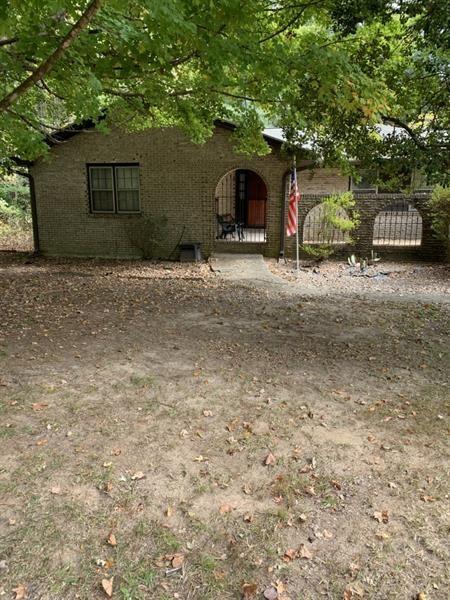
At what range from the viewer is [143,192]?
→ 1483 cm

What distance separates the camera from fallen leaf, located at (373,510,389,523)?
109 inches

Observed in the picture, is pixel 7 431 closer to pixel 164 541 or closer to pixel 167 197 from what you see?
pixel 164 541

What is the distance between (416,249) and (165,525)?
14.2m

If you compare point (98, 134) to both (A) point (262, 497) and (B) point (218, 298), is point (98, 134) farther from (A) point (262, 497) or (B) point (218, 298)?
(A) point (262, 497)

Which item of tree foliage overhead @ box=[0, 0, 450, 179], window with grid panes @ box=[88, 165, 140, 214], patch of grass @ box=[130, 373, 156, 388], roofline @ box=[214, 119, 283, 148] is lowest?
patch of grass @ box=[130, 373, 156, 388]

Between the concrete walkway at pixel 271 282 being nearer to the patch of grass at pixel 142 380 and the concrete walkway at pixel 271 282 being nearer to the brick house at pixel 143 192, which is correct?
the brick house at pixel 143 192

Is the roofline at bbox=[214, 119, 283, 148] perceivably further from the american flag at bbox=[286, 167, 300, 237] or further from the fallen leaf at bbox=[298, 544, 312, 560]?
the fallen leaf at bbox=[298, 544, 312, 560]

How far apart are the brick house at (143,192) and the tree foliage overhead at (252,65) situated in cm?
380

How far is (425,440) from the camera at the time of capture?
3.65 metres

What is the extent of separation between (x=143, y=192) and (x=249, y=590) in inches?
540

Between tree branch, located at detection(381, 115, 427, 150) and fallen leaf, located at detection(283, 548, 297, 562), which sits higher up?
tree branch, located at detection(381, 115, 427, 150)

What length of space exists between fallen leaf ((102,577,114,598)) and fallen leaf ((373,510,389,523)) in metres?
1.54

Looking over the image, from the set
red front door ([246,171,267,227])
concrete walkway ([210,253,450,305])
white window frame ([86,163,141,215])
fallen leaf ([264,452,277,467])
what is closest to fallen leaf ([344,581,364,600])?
fallen leaf ([264,452,277,467])

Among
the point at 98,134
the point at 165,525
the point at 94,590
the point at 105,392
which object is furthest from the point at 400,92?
the point at 98,134
